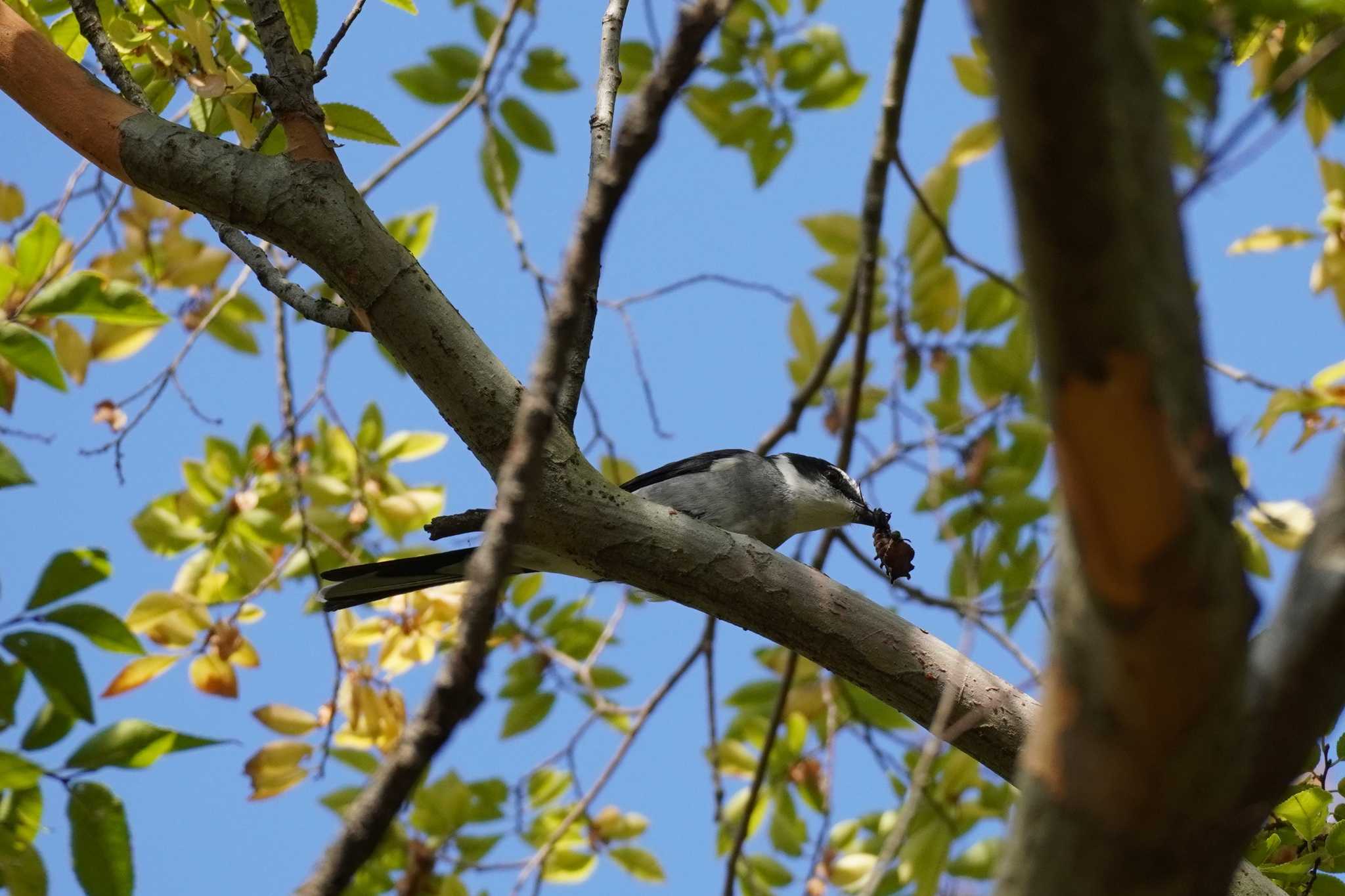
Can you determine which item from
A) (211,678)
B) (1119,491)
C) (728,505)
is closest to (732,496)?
(728,505)

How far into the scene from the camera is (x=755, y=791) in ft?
12.8

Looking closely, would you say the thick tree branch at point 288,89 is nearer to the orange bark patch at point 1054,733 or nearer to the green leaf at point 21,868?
the green leaf at point 21,868

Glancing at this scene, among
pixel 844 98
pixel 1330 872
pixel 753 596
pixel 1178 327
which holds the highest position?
pixel 844 98

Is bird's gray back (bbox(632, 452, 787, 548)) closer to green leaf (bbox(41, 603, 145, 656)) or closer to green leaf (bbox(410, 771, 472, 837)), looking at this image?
green leaf (bbox(410, 771, 472, 837))

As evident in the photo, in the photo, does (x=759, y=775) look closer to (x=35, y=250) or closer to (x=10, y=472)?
(x=10, y=472)

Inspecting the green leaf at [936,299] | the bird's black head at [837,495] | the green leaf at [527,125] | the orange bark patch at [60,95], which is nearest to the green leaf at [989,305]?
the green leaf at [936,299]

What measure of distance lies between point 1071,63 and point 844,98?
141 inches

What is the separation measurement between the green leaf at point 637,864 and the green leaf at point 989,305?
244cm

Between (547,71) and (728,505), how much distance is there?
1.77 metres

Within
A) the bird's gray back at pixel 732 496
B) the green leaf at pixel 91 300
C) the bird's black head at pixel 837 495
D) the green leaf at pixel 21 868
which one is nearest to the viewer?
the green leaf at pixel 21 868

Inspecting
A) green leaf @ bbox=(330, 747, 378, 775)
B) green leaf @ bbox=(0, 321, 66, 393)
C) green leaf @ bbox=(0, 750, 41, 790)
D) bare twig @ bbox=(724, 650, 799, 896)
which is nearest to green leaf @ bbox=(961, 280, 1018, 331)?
bare twig @ bbox=(724, 650, 799, 896)

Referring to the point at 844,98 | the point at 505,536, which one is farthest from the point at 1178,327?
the point at 844,98

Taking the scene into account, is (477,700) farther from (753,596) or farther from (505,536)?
(753,596)

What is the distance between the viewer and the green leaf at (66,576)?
9.08 feet
